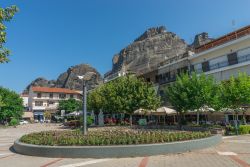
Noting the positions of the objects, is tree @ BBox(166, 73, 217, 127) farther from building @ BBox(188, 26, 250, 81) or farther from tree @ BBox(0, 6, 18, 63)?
tree @ BBox(0, 6, 18, 63)

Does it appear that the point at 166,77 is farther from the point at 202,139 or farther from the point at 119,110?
the point at 202,139

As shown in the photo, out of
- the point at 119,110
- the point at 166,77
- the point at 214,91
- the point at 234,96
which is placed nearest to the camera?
the point at 234,96

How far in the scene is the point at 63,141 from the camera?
14.1m

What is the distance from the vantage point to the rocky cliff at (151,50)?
11088 centimetres

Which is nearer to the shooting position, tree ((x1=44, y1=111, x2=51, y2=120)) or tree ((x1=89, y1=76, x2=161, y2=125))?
tree ((x1=89, y1=76, x2=161, y2=125))

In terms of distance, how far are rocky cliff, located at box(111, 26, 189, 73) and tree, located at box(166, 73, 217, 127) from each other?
254 feet

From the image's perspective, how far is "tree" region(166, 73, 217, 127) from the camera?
27438 mm

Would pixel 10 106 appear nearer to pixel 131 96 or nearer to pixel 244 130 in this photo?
pixel 131 96

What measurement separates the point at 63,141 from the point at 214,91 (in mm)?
18424

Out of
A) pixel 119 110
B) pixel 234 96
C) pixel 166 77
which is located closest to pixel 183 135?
pixel 234 96

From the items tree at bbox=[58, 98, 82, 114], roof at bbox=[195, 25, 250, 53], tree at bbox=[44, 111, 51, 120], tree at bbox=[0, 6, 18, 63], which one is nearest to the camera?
tree at bbox=[0, 6, 18, 63]

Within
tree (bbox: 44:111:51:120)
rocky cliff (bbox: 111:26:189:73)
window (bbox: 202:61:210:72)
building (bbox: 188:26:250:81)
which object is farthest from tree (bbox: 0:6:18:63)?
rocky cliff (bbox: 111:26:189:73)

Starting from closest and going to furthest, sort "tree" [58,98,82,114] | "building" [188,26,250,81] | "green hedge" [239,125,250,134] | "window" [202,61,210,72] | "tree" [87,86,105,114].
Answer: "green hedge" [239,125,250,134] → "building" [188,26,250,81] → "window" [202,61,210,72] → "tree" [87,86,105,114] → "tree" [58,98,82,114]

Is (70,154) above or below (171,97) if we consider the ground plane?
below
